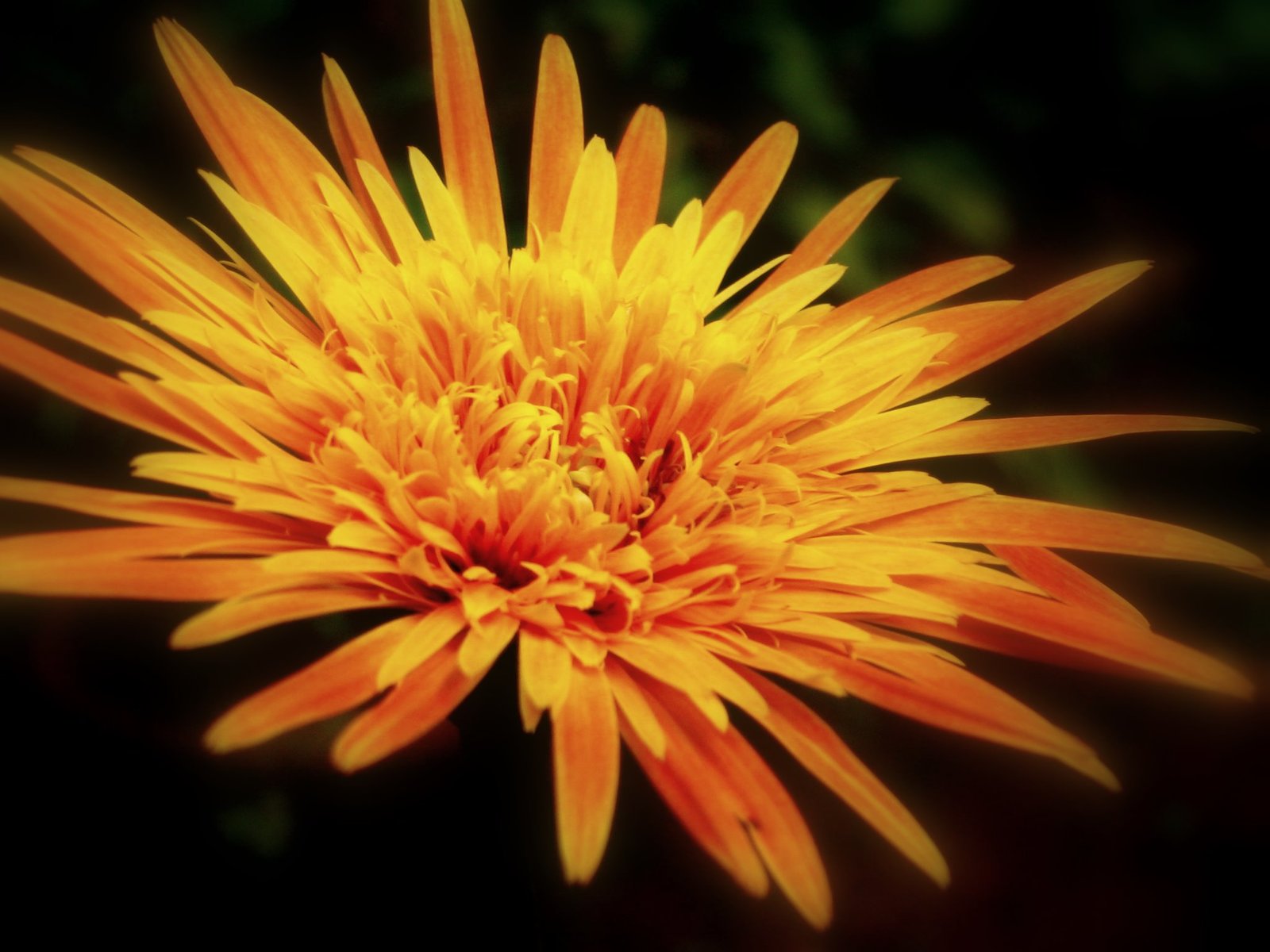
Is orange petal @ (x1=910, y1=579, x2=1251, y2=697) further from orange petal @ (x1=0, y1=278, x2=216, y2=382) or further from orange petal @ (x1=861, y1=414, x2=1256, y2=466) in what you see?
orange petal @ (x1=0, y1=278, x2=216, y2=382)

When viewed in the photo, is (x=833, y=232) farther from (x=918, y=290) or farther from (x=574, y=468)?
(x=574, y=468)

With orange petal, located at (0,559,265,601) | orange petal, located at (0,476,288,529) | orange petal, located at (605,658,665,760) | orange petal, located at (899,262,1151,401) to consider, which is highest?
orange petal, located at (899,262,1151,401)

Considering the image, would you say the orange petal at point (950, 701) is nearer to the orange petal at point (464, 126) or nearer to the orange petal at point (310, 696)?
the orange petal at point (310, 696)

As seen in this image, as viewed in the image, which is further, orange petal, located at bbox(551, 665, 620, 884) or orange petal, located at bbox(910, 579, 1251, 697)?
orange petal, located at bbox(910, 579, 1251, 697)

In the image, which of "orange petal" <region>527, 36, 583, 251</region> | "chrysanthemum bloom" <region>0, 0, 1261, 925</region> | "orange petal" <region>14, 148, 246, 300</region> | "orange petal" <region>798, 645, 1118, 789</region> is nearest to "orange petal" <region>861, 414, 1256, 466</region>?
"chrysanthemum bloom" <region>0, 0, 1261, 925</region>

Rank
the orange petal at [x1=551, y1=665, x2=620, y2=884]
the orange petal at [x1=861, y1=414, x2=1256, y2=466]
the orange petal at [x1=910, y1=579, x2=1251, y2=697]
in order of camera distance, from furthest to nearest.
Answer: the orange petal at [x1=861, y1=414, x2=1256, y2=466]
the orange petal at [x1=910, y1=579, x2=1251, y2=697]
the orange petal at [x1=551, y1=665, x2=620, y2=884]
